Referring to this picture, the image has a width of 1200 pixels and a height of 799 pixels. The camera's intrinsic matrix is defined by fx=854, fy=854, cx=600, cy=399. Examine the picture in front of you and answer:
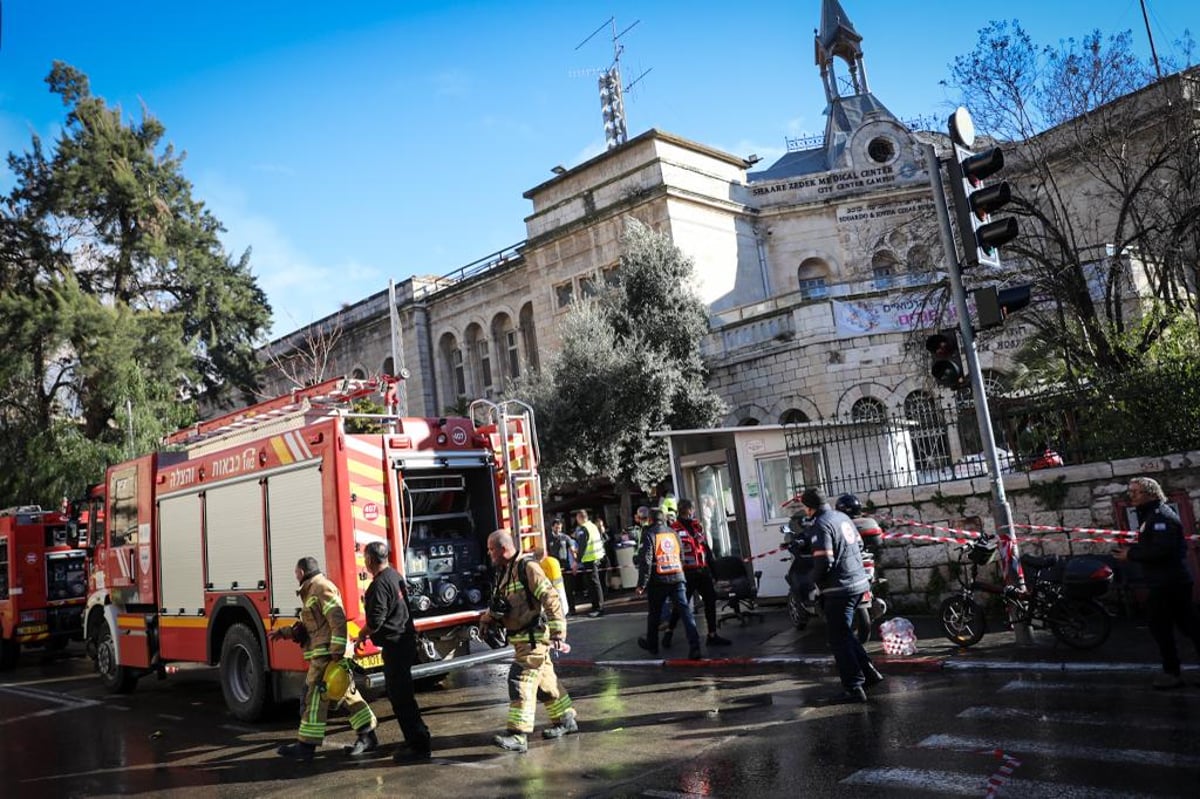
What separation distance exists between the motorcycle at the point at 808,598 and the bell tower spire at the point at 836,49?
1525 inches

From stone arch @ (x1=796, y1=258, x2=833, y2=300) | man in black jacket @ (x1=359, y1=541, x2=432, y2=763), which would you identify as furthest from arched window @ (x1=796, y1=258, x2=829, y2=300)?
man in black jacket @ (x1=359, y1=541, x2=432, y2=763)

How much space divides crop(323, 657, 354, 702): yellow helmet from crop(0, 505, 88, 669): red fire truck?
12.5 metres

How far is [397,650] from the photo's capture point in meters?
7.16

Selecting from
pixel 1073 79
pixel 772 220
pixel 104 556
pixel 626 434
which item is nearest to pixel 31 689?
pixel 104 556

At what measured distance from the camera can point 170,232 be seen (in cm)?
3141

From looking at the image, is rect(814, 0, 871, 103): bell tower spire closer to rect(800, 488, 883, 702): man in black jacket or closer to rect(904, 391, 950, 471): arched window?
rect(904, 391, 950, 471): arched window

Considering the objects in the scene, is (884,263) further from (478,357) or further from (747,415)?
(478,357)

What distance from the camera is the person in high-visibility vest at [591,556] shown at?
631 inches

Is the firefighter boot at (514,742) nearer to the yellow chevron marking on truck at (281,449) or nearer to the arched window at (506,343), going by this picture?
the yellow chevron marking on truck at (281,449)

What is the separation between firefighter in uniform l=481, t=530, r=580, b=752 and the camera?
22.7 feet

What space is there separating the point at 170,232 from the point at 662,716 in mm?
30224

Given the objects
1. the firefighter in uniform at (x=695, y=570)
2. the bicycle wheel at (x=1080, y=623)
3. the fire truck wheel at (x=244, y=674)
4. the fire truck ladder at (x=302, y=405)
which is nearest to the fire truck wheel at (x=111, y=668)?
the fire truck ladder at (x=302, y=405)

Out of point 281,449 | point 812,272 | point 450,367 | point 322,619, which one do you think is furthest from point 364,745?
point 450,367

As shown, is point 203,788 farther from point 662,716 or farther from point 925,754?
point 925,754
